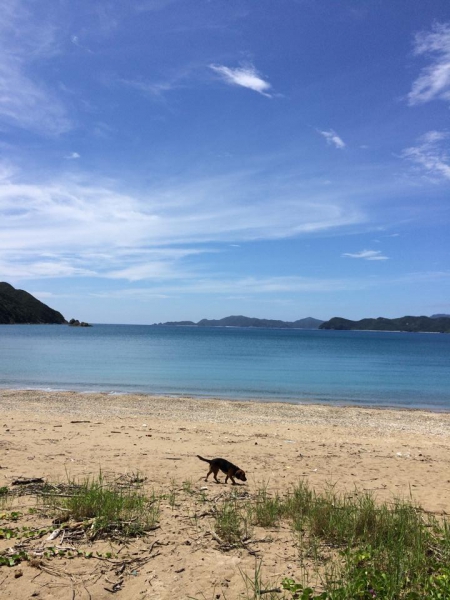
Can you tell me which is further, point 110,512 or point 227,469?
point 227,469

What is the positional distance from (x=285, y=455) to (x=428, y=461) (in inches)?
145

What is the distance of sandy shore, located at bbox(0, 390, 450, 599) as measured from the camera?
4863 millimetres

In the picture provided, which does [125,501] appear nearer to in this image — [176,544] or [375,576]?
[176,544]

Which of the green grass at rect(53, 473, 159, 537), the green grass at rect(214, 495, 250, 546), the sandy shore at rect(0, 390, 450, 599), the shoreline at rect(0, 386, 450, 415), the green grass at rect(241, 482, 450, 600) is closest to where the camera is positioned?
the green grass at rect(241, 482, 450, 600)

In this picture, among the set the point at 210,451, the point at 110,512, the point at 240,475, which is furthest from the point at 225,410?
the point at 110,512

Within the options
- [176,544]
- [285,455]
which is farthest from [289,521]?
[285,455]

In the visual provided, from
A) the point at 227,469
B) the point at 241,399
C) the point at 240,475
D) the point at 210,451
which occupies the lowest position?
the point at 241,399

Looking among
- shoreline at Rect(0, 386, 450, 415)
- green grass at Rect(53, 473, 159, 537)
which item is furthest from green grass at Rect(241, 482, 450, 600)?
shoreline at Rect(0, 386, 450, 415)

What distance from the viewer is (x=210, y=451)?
12078mm

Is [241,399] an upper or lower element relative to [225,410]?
lower

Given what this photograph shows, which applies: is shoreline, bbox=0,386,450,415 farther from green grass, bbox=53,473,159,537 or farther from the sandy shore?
green grass, bbox=53,473,159,537

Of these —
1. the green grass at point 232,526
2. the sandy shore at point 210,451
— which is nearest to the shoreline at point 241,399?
the sandy shore at point 210,451

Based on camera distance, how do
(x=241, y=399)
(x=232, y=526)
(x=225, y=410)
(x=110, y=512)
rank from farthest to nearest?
(x=241, y=399), (x=225, y=410), (x=110, y=512), (x=232, y=526)

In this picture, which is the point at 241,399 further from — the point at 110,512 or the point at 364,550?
the point at 364,550
